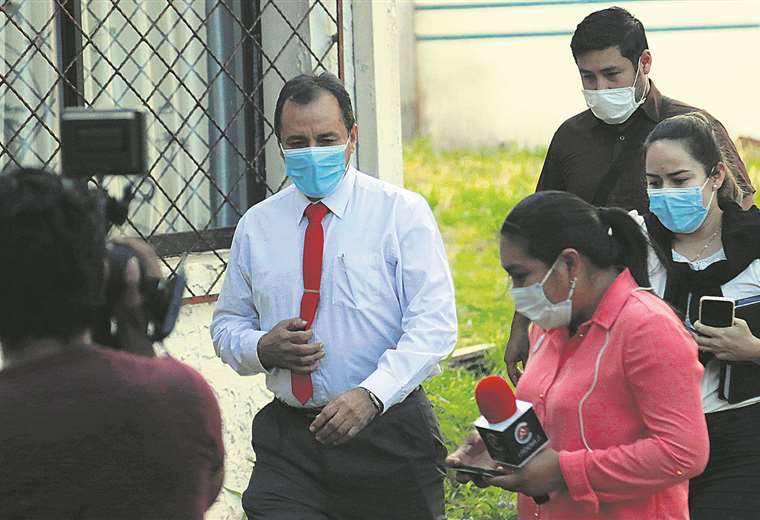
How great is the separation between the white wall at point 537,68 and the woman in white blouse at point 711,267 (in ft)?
35.3

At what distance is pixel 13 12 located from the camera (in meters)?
5.36

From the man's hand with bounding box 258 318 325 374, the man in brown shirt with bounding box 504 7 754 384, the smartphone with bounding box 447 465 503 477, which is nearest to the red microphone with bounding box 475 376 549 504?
the smartphone with bounding box 447 465 503 477

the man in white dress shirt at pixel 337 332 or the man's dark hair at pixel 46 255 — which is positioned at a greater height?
the man's dark hair at pixel 46 255

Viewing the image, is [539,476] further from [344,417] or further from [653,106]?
[653,106]

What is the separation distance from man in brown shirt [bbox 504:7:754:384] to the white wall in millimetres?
10005

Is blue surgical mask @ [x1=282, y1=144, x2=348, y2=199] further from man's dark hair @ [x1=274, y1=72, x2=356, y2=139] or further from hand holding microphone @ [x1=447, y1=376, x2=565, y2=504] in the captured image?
hand holding microphone @ [x1=447, y1=376, x2=565, y2=504]

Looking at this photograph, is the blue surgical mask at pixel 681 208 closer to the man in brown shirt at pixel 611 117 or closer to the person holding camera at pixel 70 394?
the man in brown shirt at pixel 611 117

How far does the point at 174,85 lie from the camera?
597 cm

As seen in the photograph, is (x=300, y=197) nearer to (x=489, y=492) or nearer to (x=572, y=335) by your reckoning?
(x=572, y=335)

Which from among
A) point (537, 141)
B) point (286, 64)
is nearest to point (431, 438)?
point (286, 64)

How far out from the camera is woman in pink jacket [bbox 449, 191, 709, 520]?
3.14m

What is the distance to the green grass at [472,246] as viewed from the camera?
6.68 meters

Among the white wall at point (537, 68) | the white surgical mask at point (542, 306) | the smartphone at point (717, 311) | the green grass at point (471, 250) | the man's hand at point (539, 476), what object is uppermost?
the white surgical mask at point (542, 306)

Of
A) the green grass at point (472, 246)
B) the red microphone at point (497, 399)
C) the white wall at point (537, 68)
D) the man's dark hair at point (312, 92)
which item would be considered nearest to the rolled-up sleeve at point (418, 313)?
the man's dark hair at point (312, 92)
